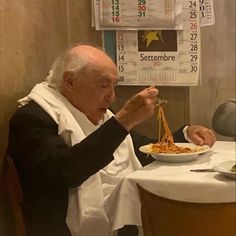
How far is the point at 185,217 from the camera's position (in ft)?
4.49

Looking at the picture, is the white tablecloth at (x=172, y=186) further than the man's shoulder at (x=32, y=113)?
No

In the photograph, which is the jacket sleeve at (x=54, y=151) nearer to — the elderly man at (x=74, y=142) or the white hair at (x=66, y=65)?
the elderly man at (x=74, y=142)

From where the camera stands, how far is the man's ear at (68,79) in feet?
5.72

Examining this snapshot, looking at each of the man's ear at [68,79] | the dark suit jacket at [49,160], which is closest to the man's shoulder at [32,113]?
the dark suit jacket at [49,160]

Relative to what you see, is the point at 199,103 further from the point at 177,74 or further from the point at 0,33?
the point at 0,33

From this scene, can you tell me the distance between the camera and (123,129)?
57.7 inches

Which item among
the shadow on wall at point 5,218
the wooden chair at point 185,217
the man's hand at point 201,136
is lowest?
the shadow on wall at point 5,218

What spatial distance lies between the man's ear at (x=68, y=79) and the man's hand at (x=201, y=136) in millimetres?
419


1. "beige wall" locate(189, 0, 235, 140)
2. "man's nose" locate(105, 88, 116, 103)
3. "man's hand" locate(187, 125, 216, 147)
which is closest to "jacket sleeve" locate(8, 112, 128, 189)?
"man's nose" locate(105, 88, 116, 103)

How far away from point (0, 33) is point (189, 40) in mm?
750

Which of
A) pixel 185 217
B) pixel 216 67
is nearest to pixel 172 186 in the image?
pixel 185 217

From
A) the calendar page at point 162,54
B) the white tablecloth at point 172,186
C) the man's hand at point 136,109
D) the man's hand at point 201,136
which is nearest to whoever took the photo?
the white tablecloth at point 172,186

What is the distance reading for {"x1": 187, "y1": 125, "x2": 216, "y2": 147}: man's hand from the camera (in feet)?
5.61

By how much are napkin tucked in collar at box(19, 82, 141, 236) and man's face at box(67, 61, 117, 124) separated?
0.03 meters
